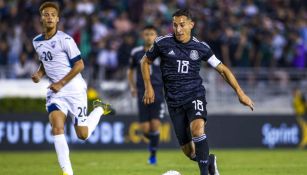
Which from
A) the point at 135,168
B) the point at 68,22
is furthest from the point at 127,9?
the point at 135,168

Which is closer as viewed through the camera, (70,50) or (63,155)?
(63,155)

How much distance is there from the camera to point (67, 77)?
43.0 feet

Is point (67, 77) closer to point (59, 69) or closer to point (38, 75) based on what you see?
point (59, 69)

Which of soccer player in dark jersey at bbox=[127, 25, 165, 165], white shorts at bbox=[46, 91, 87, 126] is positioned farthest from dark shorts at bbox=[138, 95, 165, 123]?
white shorts at bbox=[46, 91, 87, 126]

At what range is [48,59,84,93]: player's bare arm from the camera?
1298 cm

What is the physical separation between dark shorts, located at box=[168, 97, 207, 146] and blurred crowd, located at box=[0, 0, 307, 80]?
473 inches

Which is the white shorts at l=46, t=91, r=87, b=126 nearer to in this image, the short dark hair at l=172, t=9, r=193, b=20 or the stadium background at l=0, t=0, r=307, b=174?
the short dark hair at l=172, t=9, r=193, b=20

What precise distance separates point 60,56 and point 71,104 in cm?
80

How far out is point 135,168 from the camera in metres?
16.8

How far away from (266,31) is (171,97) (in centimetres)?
1536

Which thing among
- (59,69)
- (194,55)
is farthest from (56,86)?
(194,55)

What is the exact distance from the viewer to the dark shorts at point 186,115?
1294 centimetres

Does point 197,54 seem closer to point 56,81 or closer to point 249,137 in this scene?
point 56,81

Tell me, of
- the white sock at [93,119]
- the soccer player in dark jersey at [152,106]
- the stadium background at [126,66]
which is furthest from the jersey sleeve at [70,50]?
the stadium background at [126,66]
